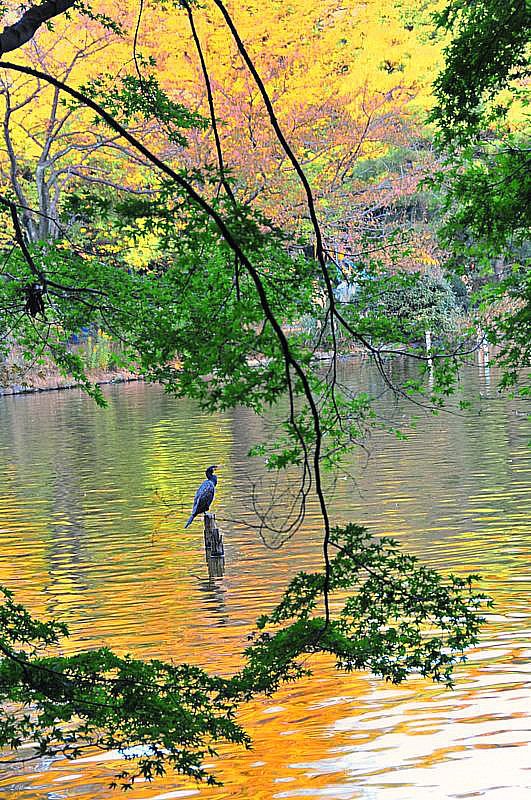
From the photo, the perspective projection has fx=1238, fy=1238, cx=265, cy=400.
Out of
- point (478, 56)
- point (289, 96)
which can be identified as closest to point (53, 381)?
point (289, 96)

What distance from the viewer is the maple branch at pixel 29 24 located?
4.32 m

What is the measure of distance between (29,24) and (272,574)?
8572 mm

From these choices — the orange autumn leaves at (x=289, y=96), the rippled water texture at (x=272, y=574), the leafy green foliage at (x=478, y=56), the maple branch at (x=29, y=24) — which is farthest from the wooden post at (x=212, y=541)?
the orange autumn leaves at (x=289, y=96)

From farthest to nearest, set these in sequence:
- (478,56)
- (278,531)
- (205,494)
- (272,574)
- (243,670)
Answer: (205,494) < (272,574) < (478,56) < (243,670) < (278,531)

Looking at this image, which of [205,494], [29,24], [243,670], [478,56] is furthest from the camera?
[205,494]

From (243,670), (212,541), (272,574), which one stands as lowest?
(272,574)

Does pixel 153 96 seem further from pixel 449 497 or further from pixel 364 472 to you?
pixel 364 472

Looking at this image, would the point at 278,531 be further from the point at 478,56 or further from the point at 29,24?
the point at 478,56

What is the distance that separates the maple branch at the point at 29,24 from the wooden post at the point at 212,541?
8694 mm

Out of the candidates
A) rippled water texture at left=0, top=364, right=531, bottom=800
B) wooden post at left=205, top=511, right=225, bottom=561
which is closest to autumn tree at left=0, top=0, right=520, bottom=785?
rippled water texture at left=0, top=364, right=531, bottom=800

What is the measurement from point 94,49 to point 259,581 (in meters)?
24.0

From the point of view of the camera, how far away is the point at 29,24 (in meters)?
4.42

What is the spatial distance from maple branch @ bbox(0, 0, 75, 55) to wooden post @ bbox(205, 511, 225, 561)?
342 inches

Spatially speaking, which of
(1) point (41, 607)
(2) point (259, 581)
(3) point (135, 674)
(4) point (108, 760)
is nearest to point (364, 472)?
(2) point (259, 581)
